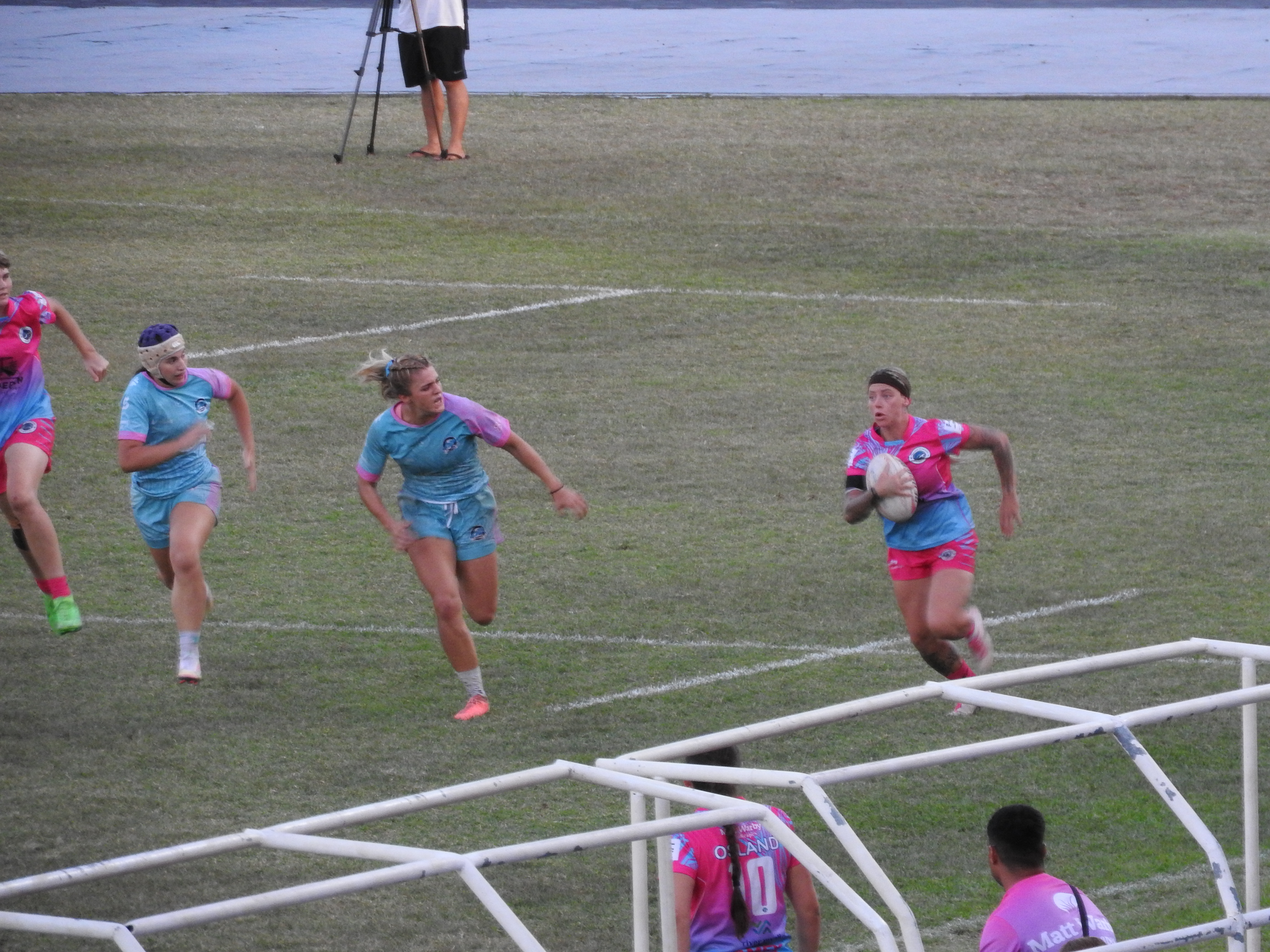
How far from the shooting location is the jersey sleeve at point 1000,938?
604 centimetres

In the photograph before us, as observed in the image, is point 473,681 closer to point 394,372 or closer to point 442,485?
point 442,485

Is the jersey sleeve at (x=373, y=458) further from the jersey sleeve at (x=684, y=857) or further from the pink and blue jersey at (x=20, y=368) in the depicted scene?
the jersey sleeve at (x=684, y=857)

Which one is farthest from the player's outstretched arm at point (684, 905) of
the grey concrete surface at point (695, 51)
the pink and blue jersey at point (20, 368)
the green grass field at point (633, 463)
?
the grey concrete surface at point (695, 51)

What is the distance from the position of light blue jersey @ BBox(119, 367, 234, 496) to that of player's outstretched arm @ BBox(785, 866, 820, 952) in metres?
5.12

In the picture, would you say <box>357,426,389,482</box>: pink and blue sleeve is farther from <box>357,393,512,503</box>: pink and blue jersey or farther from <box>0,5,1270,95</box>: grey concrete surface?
<box>0,5,1270,95</box>: grey concrete surface

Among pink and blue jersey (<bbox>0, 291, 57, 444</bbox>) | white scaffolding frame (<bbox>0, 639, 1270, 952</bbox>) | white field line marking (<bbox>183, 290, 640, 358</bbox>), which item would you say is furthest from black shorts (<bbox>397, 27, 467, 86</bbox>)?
white scaffolding frame (<bbox>0, 639, 1270, 952</bbox>)

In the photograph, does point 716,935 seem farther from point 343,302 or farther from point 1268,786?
point 343,302

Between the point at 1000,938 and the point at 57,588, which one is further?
the point at 57,588

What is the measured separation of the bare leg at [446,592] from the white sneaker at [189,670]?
1285 mm

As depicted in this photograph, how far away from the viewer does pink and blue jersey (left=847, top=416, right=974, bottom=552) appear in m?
9.88

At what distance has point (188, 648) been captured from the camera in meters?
10.4

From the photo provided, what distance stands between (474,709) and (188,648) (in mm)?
1556

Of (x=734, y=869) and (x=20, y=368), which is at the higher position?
(x=20, y=368)

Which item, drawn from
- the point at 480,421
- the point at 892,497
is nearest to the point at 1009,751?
the point at 892,497
